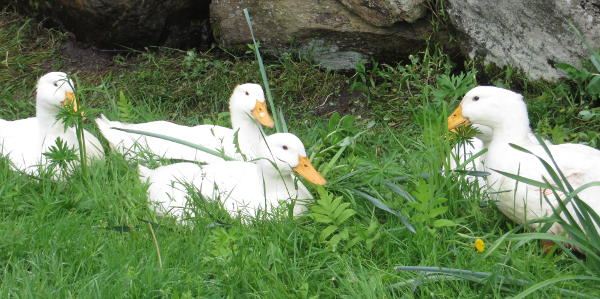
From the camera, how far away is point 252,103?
5398 mm

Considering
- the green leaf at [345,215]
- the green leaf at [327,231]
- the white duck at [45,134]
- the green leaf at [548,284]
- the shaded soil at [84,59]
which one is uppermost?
the shaded soil at [84,59]

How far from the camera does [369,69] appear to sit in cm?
634

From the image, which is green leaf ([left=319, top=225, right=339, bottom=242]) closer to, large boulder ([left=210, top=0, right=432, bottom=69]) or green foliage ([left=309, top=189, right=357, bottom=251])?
green foliage ([left=309, top=189, right=357, bottom=251])

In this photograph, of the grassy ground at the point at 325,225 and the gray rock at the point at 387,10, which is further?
the gray rock at the point at 387,10

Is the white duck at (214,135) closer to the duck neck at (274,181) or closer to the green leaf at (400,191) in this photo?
the duck neck at (274,181)

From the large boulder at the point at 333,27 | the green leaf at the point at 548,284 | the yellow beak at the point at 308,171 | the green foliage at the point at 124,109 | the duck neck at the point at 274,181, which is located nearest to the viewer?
the green leaf at the point at 548,284

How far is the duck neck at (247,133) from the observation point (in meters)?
5.30

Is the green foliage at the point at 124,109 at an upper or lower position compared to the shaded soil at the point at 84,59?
lower

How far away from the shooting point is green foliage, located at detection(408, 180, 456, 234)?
380cm

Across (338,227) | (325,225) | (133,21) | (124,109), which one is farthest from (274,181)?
(133,21)

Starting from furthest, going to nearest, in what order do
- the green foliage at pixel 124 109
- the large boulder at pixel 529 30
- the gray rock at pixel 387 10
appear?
the gray rock at pixel 387 10, the green foliage at pixel 124 109, the large boulder at pixel 529 30

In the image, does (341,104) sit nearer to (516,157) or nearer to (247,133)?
(247,133)

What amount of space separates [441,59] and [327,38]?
0.85m

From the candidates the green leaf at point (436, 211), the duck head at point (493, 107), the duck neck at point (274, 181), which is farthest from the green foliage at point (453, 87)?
the green leaf at point (436, 211)
